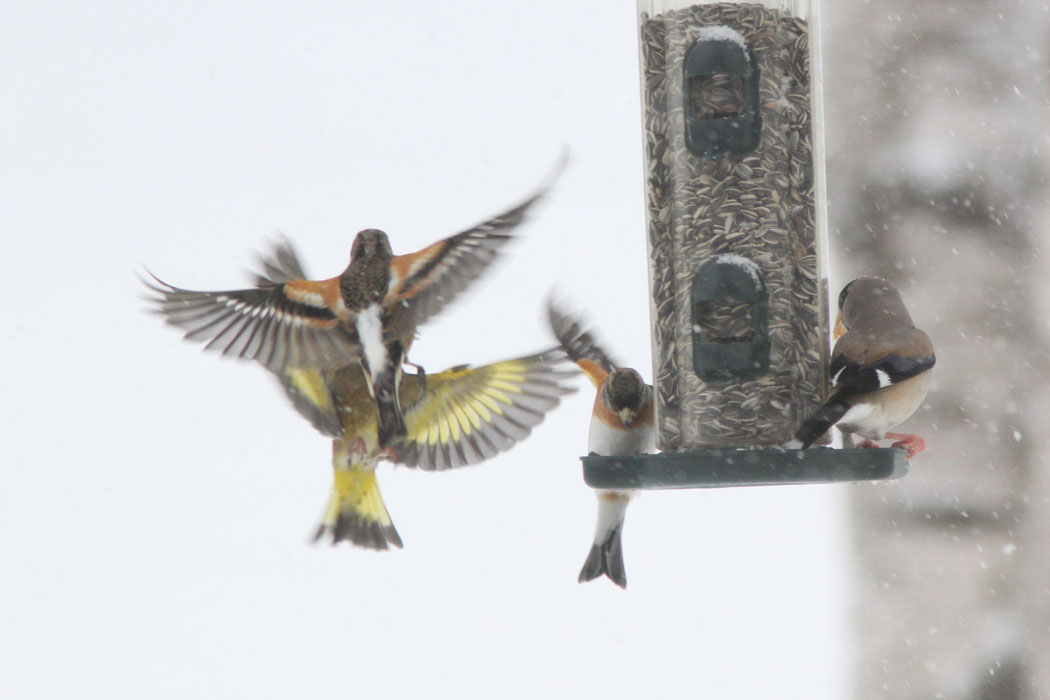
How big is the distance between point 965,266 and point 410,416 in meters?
3.55

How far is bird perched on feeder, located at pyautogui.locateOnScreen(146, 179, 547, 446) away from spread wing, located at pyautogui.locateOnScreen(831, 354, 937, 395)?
1.02 metres

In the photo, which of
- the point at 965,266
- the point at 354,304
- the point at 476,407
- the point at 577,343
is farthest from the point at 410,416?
the point at 965,266

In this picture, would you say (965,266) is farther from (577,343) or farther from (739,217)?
(739,217)

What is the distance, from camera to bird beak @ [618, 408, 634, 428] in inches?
146

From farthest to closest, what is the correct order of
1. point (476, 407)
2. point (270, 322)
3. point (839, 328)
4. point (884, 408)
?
point (476, 407) < point (839, 328) < point (270, 322) < point (884, 408)

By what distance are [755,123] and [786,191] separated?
0.77ft

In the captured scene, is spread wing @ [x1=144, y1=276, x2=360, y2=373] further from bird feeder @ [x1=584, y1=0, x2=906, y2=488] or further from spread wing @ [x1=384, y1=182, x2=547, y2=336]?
bird feeder @ [x1=584, y1=0, x2=906, y2=488]

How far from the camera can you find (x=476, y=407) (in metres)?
4.22

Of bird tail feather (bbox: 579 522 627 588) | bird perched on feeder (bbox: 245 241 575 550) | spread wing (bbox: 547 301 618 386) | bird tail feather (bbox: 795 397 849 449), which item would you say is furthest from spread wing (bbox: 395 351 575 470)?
bird tail feather (bbox: 795 397 849 449)

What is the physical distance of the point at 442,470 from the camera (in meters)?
3.92

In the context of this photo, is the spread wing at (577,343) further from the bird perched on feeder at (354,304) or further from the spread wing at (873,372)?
the spread wing at (873,372)

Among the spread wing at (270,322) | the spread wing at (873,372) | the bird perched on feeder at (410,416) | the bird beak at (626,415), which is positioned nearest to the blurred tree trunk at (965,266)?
the bird perched on feeder at (410,416)

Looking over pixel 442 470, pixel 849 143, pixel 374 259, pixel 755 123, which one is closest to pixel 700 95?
pixel 755 123

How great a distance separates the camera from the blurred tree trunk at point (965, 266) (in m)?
6.11
